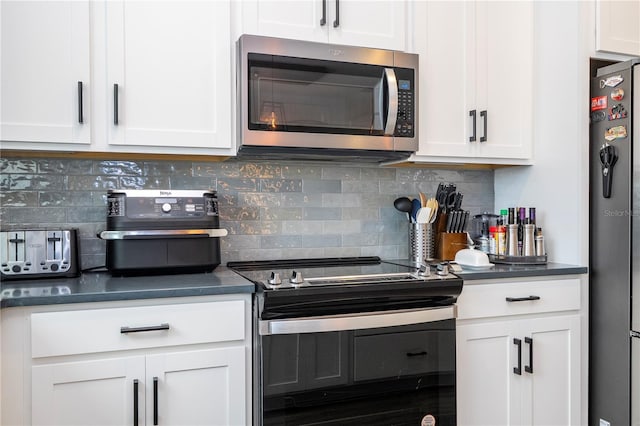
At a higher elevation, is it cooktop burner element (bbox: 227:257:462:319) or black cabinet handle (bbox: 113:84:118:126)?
black cabinet handle (bbox: 113:84:118:126)

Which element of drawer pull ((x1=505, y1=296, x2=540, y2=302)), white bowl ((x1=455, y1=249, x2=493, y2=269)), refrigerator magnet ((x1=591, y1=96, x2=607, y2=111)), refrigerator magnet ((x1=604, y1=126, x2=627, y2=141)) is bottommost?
drawer pull ((x1=505, y1=296, x2=540, y2=302))

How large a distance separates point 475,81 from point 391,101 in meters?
0.50

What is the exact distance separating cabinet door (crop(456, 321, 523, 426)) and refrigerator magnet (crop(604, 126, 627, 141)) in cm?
85

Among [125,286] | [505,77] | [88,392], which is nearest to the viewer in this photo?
[88,392]

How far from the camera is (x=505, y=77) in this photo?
2354 millimetres

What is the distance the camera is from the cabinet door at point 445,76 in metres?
2.22

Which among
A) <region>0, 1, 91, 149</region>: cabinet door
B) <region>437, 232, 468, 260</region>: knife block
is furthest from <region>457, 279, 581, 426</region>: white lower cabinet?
<region>0, 1, 91, 149</region>: cabinet door

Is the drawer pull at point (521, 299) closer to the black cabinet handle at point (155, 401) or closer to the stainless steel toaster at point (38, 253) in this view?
the black cabinet handle at point (155, 401)

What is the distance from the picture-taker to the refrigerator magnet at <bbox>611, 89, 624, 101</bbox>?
2056 mm

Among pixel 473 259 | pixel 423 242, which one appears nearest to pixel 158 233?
pixel 423 242

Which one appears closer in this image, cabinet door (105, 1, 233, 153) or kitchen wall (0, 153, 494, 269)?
cabinet door (105, 1, 233, 153)

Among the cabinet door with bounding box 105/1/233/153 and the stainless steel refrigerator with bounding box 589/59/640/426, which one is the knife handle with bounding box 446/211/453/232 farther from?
the cabinet door with bounding box 105/1/233/153

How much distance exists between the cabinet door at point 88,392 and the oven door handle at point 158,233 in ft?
1.46

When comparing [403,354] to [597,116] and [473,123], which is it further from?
[597,116]
